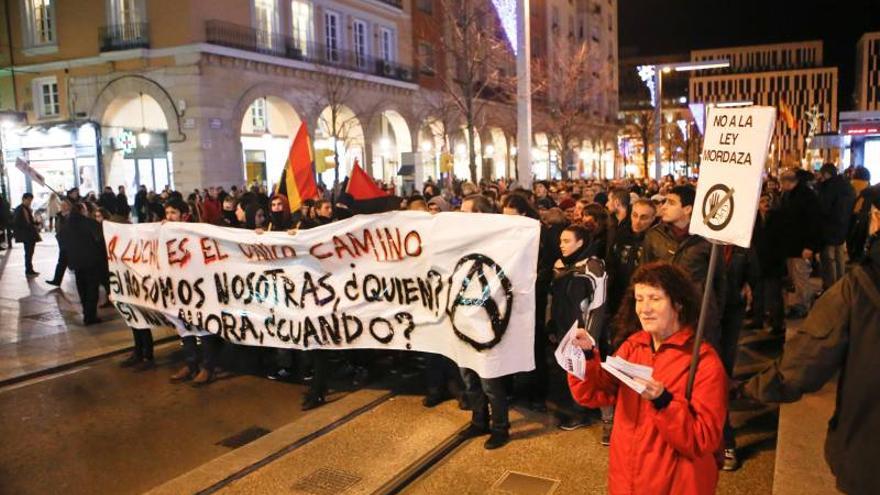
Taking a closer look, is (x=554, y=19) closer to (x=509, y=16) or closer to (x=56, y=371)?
(x=509, y=16)

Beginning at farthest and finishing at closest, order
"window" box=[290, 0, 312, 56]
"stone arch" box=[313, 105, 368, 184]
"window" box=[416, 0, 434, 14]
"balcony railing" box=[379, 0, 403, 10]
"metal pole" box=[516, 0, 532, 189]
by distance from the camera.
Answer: "window" box=[416, 0, 434, 14]
"balcony railing" box=[379, 0, 403, 10]
"stone arch" box=[313, 105, 368, 184]
"window" box=[290, 0, 312, 56]
"metal pole" box=[516, 0, 532, 189]

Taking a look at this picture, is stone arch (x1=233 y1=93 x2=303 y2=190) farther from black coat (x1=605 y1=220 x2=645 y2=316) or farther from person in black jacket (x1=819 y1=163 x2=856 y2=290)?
→ black coat (x1=605 y1=220 x2=645 y2=316)

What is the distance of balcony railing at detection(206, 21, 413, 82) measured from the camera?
25781mm

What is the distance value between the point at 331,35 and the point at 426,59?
8.00 meters

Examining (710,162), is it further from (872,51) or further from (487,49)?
(872,51)

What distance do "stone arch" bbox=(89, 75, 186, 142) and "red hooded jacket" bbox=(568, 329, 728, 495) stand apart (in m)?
24.6

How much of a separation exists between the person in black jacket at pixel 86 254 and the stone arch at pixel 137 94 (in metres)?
15.3

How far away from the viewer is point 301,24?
29828mm

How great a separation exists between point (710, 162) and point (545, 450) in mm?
2862

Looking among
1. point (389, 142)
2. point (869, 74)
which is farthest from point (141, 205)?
point (869, 74)

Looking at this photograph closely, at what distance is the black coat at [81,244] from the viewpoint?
10.3 meters

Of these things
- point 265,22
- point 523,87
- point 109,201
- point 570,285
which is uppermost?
point 265,22

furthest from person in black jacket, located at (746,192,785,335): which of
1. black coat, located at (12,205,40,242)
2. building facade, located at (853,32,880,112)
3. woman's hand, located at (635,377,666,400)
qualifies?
building facade, located at (853,32,880,112)

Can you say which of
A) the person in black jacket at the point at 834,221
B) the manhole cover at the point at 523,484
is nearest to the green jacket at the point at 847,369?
the manhole cover at the point at 523,484
